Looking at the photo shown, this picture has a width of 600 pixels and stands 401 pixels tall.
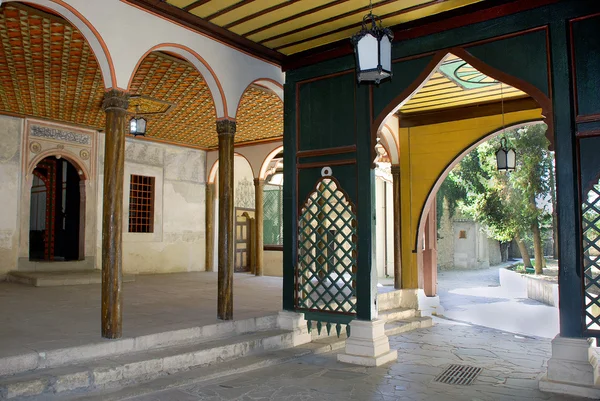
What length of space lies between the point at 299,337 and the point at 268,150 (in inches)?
284

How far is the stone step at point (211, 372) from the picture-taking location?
3958 millimetres

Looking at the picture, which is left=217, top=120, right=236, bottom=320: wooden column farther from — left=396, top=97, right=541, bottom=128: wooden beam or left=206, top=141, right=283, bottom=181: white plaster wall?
left=206, top=141, right=283, bottom=181: white plaster wall

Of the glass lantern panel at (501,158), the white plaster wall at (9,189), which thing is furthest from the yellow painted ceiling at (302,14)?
the white plaster wall at (9,189)

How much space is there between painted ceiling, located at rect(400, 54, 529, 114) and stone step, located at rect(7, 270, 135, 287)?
23.3ft

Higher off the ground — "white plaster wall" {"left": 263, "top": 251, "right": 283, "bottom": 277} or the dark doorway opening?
the dark doorway opening

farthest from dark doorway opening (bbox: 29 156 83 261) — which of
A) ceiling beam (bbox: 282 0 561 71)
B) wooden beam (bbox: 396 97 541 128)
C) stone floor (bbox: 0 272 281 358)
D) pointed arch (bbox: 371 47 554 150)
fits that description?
pointed arch (bbox: 371 47 554 150)

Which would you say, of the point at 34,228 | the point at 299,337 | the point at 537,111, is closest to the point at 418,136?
the point at 537,111

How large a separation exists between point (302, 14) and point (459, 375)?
438cm

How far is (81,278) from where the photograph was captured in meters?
9.52

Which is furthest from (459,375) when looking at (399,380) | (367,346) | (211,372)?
(211,372)

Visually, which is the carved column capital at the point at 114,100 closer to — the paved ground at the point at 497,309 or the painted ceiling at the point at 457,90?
the painted ceiling at the point at 457,90

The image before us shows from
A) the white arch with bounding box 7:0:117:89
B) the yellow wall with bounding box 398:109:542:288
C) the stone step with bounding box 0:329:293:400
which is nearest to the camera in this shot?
the stone step with bounding box 0:329:293:400

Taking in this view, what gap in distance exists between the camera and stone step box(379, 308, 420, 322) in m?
8.02

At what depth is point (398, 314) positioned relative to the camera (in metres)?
8.29
